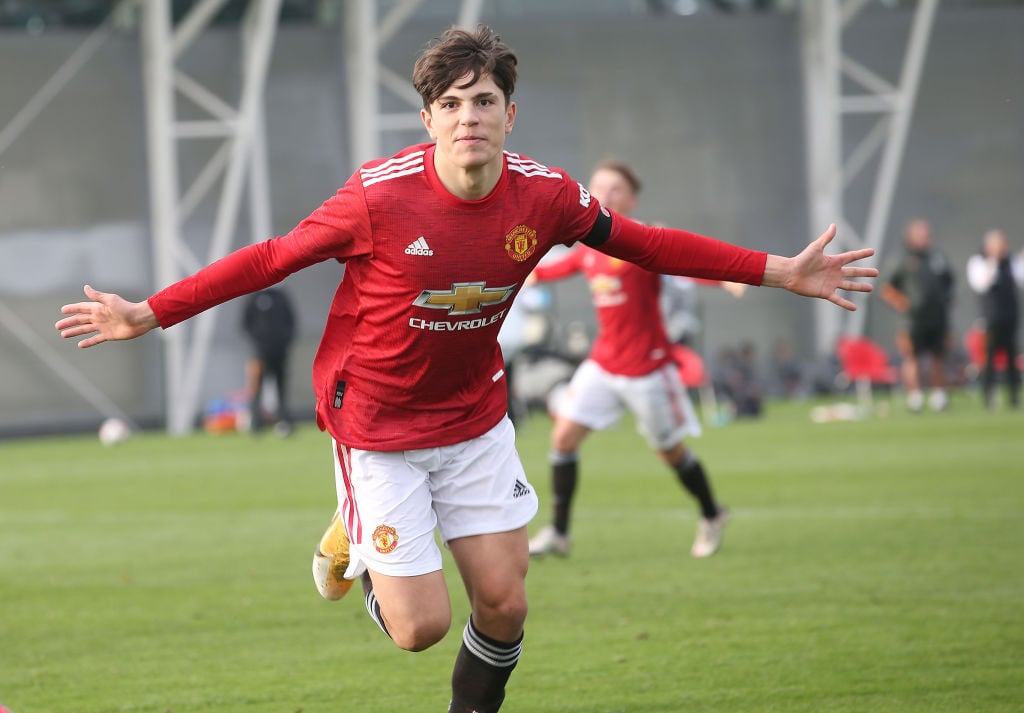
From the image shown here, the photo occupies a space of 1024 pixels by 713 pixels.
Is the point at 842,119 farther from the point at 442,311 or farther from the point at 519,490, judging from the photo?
the point at 442,311

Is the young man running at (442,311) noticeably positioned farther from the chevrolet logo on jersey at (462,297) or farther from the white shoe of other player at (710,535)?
the white shoe of other player at (710,535)

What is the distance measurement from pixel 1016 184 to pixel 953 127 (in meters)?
1.62

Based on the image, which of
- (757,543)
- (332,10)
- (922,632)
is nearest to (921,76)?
(332,10)

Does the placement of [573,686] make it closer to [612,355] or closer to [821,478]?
[612,355]

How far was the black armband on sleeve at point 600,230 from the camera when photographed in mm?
5203

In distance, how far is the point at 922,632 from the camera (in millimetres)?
7039

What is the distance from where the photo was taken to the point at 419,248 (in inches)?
192

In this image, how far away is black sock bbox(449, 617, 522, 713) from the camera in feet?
16.8

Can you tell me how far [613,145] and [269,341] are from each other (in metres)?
9.56

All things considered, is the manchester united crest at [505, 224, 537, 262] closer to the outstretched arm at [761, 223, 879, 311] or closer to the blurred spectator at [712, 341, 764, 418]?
the outstretched arm at [761, 223, 879, 311]

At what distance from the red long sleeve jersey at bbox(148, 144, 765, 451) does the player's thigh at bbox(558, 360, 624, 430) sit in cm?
432

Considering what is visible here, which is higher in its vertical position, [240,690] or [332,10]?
A: [332,10]

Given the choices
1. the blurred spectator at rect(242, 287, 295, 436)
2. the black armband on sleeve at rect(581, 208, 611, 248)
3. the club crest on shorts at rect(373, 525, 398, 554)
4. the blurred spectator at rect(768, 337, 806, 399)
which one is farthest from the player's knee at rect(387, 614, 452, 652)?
the blurred spectator at rect(768, 337, 806, 399)

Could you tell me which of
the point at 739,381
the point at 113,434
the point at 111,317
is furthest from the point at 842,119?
the point at 111,317
